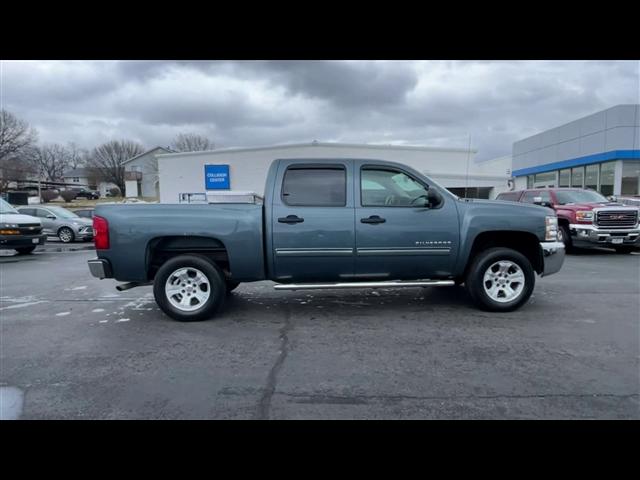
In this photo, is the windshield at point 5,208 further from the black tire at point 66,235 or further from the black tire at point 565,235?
the black tire at point 565,235

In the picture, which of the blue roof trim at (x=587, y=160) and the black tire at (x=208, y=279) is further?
the blue roof trim at (x=587, y=160)

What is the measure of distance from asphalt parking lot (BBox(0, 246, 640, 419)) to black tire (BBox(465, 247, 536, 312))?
0.16m

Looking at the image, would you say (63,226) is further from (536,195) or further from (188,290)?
(536,195)

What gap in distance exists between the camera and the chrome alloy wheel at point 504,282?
16.1 feet

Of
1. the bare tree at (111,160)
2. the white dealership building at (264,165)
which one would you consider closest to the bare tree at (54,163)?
the bare tree at (111,160)

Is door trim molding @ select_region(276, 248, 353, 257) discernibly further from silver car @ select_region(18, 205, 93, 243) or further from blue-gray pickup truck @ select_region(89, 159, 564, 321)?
silver car @ select_region(18, 205, 93, 243)

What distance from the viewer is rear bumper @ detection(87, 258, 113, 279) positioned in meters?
4.53

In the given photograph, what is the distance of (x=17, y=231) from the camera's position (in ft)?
36.0

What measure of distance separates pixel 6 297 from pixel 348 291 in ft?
19.0

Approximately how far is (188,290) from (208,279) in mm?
349

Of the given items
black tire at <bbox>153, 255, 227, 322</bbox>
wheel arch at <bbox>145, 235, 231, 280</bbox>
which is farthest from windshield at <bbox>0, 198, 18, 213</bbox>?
black tire at <bbox>153, 255, 227, 322</bbox>

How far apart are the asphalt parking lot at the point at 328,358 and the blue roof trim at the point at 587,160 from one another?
17.0m

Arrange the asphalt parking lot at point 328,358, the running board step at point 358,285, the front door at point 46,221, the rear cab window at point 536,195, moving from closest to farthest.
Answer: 1. the asphalt parking lot at point 328,358
2. the running board step at point 358,285
3. the rear cab window at point 536,195
4. the front door at point 46,221

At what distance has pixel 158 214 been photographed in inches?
181
